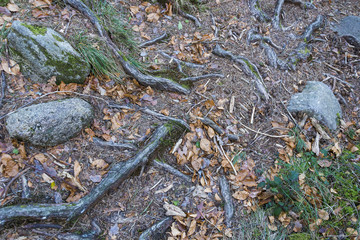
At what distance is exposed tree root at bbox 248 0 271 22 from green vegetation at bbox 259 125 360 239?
350 centimetres

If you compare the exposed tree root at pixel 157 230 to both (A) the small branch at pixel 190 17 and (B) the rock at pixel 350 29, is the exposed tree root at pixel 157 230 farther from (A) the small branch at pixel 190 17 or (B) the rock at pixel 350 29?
(B) the rock at pixel 350 29

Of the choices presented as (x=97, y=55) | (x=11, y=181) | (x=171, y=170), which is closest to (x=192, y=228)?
(x=171, y=170)

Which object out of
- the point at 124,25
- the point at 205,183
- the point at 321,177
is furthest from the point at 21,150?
the point at 321,177

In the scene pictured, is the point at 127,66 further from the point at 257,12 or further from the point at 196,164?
the point at 257,12

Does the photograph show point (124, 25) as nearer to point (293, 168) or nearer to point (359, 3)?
point (293, 168)

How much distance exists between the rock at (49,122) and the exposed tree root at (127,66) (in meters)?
1.01

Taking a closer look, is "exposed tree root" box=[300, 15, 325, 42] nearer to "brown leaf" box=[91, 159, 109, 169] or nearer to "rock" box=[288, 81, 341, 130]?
"rock" box=[288, 81, 341, 130]

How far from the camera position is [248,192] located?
312 centimetres

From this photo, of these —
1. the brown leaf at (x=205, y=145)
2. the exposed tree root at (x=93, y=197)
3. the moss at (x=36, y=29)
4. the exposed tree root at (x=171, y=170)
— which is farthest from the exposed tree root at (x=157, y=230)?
the moss at (x=36, y=29)

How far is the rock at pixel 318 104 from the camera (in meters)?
4.03

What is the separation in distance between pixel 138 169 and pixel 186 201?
749mm

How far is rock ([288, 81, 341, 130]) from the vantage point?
4.03 metres

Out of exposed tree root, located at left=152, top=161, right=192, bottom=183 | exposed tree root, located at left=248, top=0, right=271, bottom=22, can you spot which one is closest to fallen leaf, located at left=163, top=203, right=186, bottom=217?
exposed tree root, located at left=152, top=161, right=192, bottom=183

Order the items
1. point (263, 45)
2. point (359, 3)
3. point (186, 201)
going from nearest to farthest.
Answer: point (186, 201), point (263, 45), point (359, 3)
